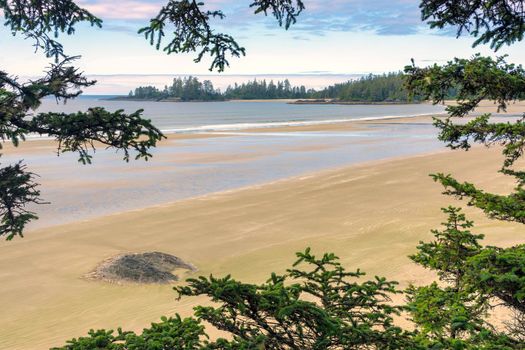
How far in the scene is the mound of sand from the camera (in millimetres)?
12445

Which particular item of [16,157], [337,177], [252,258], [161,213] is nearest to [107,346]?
[252,258]

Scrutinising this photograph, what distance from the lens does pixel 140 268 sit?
12742 mm

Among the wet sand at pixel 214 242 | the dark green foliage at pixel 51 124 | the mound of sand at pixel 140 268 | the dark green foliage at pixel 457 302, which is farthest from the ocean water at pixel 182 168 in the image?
the dark green foliage at pixel 457 302

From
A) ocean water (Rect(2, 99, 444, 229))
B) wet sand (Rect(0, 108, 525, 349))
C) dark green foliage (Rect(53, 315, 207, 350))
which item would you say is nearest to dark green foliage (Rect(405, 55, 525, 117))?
dark green foliage (Rect(53, 315, 207, 350))

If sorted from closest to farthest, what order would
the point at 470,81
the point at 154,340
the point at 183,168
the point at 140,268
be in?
the point at 154,340 < the point at 470,81 < the point at 140,268 < the point at 183,168

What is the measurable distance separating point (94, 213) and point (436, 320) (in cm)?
1837

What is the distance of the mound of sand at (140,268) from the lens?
40.8 ft

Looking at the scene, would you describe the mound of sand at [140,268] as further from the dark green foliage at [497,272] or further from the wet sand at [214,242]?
the dark green foliage at [497,272]

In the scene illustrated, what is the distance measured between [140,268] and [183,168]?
66.3 feet

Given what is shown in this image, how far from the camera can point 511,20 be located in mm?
5078

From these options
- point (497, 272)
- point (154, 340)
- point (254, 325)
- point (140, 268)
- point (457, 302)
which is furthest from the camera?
point (140, 268)

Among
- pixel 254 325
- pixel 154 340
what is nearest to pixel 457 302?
pixel 254 325

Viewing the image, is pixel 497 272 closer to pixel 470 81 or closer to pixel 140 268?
pixel 470 81

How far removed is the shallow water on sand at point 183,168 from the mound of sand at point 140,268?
6999 mm
